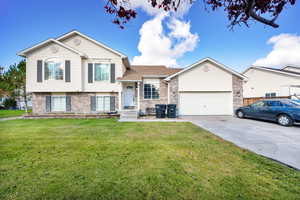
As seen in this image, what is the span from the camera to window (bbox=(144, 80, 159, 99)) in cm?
1252

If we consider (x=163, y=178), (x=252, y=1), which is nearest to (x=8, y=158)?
(x=163, y=178)

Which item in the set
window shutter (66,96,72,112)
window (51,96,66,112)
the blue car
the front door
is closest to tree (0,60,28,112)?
window (51,96,66,112)

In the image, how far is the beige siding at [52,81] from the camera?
1163 cm

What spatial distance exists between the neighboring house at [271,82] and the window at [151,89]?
46.3 ft

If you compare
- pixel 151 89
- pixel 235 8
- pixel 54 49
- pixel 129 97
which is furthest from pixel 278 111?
pixel 54 49

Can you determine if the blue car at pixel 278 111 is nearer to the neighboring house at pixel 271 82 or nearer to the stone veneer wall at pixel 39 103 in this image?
the neighboring house at pixel 271 82

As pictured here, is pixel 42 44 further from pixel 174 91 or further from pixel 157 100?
pixel 174 91

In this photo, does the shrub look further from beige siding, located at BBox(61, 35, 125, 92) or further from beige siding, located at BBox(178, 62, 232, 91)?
beige siding, located at BBox(178, 62, 232, 91)

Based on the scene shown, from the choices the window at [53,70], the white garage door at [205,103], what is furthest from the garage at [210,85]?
the window at [53,70]

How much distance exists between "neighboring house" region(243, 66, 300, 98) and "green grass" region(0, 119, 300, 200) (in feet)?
54.0

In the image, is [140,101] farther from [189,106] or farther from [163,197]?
[163,197]

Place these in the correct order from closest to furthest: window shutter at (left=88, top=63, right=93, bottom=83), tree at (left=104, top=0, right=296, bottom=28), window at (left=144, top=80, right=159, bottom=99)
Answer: tree at (left=104, top=0, right=296, bottom=28) < window shutter at (left=88, top=63, right=93, bottom=83) < window at (left=144, top=80, right=159, bottom=99)

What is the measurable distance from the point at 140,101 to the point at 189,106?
4564mm

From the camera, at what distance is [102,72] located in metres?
12.5
